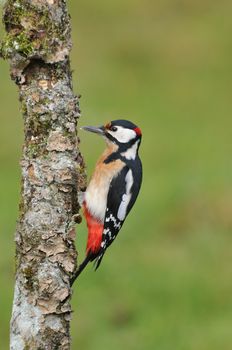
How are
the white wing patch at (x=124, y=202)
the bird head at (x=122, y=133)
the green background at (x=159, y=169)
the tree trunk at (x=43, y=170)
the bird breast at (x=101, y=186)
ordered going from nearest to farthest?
the tree trunk at (x=43, y=170), the bird breast at (x=101, y=186), the white wing patch at (x=124, y=202), the bird head at (x=122, y=133), the green background at (x=159, y=169)

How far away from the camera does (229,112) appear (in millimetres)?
21047

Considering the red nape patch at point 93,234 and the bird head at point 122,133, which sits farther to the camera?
the bird head at point 122,133

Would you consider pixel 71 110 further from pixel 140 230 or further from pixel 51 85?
pixel 140 230

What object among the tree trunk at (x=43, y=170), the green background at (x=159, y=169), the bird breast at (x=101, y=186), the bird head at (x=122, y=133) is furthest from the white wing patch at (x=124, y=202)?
the green background at (x=159, y=169)

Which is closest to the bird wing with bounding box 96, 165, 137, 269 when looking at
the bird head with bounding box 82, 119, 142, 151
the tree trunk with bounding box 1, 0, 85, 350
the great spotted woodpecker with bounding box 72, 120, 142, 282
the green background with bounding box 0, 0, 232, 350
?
the great spotted woodpecker with bounding box 72, 120, 142, 282

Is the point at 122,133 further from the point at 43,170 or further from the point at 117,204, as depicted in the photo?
the point at 43,170

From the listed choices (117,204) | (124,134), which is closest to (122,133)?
(124,134)

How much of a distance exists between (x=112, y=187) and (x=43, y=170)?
1.58 meters

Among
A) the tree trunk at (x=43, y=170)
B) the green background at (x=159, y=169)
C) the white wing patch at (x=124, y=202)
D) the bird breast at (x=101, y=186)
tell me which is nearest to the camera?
the tree trunk at (x=43, y=170)

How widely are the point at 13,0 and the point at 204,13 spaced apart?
19.2 m

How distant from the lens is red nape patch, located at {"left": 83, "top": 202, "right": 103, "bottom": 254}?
8031 millimetres

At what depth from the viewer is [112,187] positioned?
8.30m

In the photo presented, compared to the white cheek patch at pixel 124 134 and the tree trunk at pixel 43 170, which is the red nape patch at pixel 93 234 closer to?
the white cheek patch at pixel 124 134

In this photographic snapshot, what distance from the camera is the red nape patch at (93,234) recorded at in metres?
8.03
